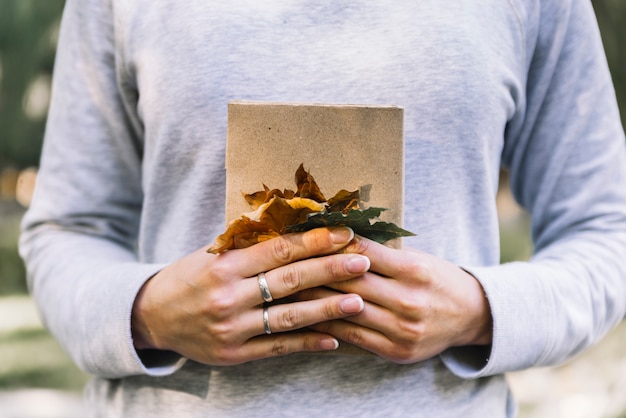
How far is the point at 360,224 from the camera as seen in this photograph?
658 mm

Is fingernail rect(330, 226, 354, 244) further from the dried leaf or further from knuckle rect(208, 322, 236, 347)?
knuckle rect(208, 322, 236, 347)

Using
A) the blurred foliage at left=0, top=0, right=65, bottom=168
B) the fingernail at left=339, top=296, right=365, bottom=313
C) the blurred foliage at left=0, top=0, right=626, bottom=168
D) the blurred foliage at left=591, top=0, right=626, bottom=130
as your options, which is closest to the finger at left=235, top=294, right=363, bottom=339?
the fingernail at left=339, top=296, right=365, bottom=313

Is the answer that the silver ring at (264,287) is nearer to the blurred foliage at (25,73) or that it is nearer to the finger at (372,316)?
the finger at (372,316)

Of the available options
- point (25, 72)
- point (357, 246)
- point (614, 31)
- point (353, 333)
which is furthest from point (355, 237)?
point (25, 72)

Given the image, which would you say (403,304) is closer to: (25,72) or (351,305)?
(351,305)

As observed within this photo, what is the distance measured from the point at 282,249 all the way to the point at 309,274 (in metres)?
0.04

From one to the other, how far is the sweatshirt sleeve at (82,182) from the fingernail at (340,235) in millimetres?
311

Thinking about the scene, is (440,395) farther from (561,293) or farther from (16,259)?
(16,259)

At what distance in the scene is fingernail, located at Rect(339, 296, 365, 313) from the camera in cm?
68

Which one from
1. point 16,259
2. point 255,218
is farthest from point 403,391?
point 16,259

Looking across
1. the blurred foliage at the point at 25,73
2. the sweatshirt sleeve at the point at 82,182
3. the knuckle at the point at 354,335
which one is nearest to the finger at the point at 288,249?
the knuckle at the point at 354,335

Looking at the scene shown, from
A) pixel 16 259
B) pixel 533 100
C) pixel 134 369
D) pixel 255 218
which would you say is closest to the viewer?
pixel 255 218

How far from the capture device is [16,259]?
3.64 metres

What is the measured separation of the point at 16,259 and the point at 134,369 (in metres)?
3.14
